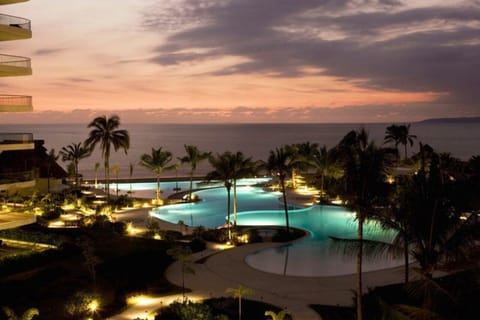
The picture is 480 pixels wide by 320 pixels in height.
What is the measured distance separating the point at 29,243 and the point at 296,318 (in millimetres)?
14878

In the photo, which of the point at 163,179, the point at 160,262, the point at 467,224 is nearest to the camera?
the point at 467,224

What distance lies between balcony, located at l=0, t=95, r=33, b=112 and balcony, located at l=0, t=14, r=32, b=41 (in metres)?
2.94

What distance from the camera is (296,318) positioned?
667 inches

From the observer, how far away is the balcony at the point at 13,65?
22.5m

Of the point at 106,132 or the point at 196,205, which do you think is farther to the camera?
the point at 196,205

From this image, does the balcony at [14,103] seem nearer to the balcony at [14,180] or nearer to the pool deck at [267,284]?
the balcony at [14,180]

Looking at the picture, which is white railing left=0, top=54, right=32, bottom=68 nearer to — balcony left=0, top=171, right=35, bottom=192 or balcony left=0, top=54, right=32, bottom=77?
balcony left=0, top=54, right=32, bottom=77

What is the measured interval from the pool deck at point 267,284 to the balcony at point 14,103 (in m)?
10.9

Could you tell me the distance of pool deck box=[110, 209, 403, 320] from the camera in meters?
18.4

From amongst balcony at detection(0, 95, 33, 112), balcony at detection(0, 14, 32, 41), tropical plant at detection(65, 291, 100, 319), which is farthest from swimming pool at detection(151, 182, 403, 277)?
balcony at detection(0, 14, 32, 41)

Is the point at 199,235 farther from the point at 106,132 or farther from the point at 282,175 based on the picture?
the point at 106,132

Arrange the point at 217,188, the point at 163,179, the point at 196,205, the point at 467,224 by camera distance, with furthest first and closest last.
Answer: the point at 163,179 → the point at 217,188 → the point at 196,205 → the point at 467,224

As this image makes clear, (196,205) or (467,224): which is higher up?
(467,224)

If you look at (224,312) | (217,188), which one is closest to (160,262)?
(224,312)
